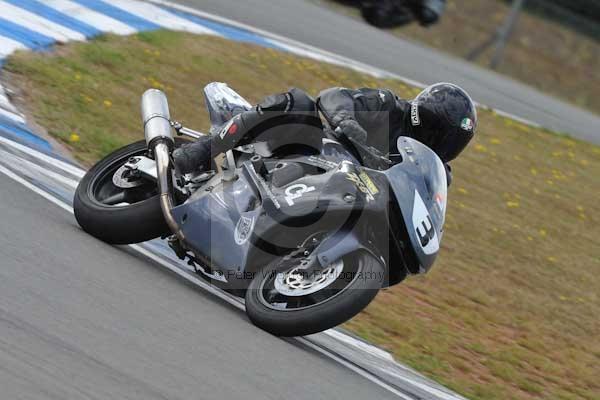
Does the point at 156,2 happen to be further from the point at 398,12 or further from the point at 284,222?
the point at 284,222

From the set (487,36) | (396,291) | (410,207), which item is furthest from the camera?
(487,36)

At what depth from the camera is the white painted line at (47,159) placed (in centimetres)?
737

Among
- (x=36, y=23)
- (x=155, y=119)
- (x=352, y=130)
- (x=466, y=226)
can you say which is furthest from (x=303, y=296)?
(x=36, y=23)

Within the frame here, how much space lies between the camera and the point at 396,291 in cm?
812

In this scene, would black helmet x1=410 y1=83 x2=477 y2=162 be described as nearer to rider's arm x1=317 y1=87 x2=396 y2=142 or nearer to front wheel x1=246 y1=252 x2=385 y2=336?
rider's arm x1=317 y1=87 x2=396 y2=142

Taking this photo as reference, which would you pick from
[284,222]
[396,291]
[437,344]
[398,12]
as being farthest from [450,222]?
[398,12]

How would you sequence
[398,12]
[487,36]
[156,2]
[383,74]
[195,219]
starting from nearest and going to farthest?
1. [195,219]
2. [156,2]
3. [383,74]
4. [398,12]
5. [487,36]

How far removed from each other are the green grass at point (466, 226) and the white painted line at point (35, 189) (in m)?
1.63

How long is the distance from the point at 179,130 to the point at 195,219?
879 millimetres

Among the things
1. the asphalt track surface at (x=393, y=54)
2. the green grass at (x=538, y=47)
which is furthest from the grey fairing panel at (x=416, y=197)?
the green grass at (x=538, y=47)

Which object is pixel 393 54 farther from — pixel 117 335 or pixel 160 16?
pixel 117 335

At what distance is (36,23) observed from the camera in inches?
412

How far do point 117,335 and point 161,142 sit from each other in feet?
6.37

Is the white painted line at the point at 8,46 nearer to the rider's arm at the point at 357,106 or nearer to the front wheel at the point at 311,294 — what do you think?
the rider's arm at the point at 357,106
